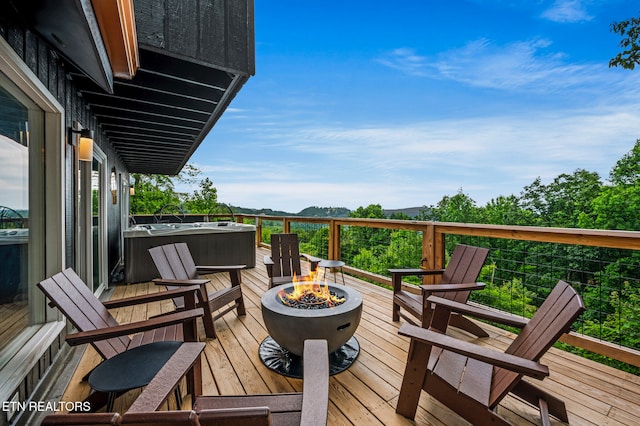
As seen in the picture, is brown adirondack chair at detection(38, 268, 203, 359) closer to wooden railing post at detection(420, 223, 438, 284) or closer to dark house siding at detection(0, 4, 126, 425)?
dark house siding at detection(0, 4, 126, 425)

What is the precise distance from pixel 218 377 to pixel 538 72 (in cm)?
1203

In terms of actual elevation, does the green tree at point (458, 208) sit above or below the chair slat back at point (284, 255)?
above

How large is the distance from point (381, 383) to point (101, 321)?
193cm

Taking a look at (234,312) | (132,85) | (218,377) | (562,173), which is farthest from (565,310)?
(562,173)

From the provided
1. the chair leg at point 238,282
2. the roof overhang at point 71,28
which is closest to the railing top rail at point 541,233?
the chair leg at point 238,282

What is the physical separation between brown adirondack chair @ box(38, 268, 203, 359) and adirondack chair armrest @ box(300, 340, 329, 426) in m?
0.84

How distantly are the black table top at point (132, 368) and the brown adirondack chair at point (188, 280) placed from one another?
72 centimetres

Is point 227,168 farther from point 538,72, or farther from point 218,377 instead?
point 218,377

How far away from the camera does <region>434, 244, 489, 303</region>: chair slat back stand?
8.73 feet

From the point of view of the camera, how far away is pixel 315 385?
113 centimetres

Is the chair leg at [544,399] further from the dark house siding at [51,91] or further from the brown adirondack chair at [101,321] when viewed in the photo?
the dark house siding at [51,91]

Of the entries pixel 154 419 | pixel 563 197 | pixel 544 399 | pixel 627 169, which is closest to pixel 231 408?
pixel 154 419

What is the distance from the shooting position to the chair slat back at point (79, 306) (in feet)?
5.42

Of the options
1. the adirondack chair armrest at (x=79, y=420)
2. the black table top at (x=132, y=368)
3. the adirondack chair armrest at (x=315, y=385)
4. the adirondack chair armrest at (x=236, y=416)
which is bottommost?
the black table top at (x=132, y=368)
